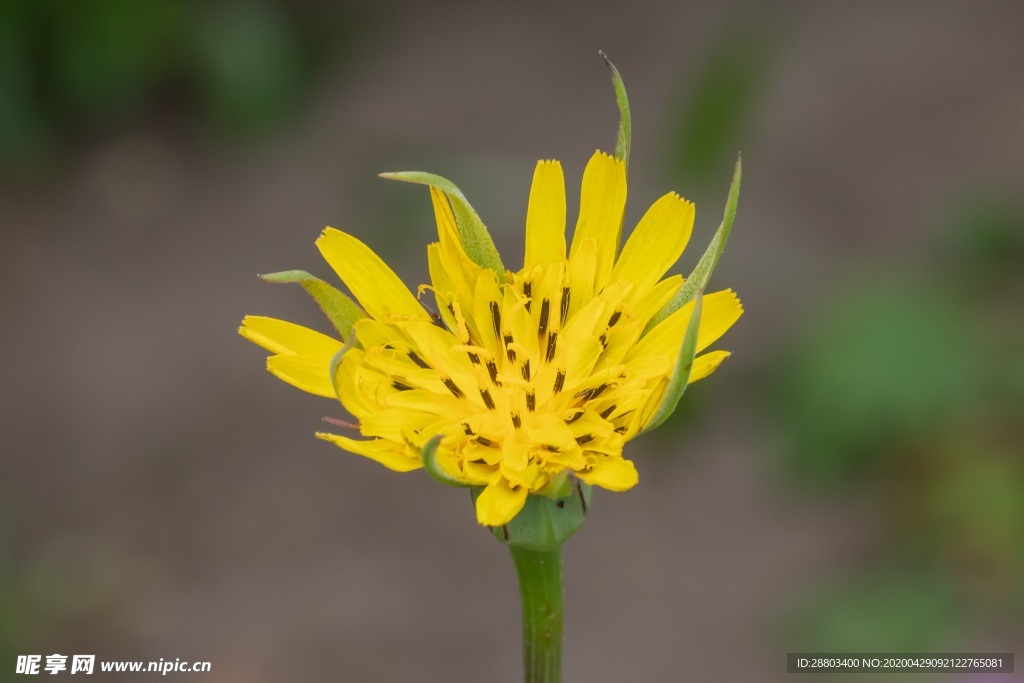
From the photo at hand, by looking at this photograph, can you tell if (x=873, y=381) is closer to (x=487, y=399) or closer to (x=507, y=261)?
(x=507, y=261)

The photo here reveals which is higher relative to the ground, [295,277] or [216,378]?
[216,378]

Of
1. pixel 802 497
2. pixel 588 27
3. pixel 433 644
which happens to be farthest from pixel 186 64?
pixel 802 497

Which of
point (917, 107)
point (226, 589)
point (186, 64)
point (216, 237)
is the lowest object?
point (226, 589)

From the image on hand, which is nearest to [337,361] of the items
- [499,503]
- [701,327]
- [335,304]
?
[335,304]

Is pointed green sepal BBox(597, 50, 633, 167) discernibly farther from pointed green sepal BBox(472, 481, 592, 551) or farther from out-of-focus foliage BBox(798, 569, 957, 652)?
out-of-focus foliage BBox(798, 569, 957, 652)

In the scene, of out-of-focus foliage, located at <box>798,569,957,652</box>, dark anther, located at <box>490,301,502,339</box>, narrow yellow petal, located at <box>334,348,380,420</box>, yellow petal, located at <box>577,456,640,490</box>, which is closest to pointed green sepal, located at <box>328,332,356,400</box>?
narrow yellow petal, located at <box>334,348,380,420</box>

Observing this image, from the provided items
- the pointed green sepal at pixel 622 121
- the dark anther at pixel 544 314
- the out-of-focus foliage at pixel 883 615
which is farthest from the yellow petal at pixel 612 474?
the out-of-focus foliage at pixel 883 615

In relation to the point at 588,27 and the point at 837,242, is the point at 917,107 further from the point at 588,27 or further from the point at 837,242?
the point at 588,27
